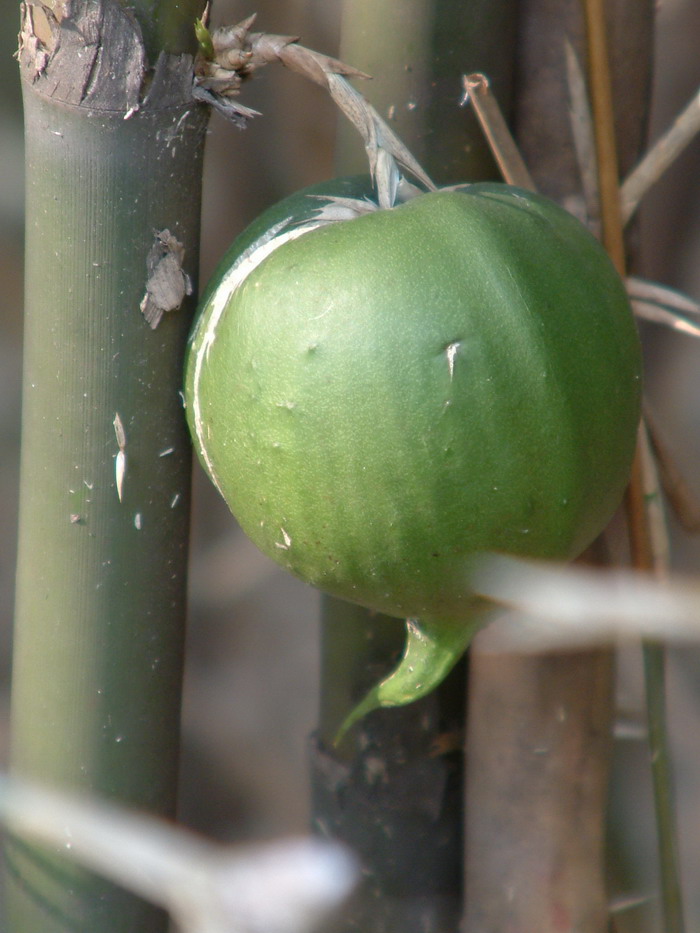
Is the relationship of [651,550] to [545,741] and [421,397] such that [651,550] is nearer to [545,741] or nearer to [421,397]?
[545,741]

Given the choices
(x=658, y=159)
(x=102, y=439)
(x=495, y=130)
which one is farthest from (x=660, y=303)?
(x=102, y=439)

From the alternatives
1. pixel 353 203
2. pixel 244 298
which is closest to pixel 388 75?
pixel 353 203

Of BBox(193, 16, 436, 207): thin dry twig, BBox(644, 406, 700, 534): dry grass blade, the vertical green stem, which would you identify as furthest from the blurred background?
BBox(193, 16, 436, 207): thin dry twig

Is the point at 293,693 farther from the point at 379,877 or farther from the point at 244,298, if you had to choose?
the point at 244,298

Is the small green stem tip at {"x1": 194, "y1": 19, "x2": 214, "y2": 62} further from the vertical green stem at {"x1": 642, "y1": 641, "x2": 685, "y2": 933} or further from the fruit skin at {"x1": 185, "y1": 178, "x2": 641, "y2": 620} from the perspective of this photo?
the vertical green stem at {"x1": 642, "y1": 641, "x2": 685, "y2": 933}

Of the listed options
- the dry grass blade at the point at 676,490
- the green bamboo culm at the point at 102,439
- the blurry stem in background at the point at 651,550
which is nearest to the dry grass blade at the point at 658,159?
the blurry stem in background at the point at 651,550
